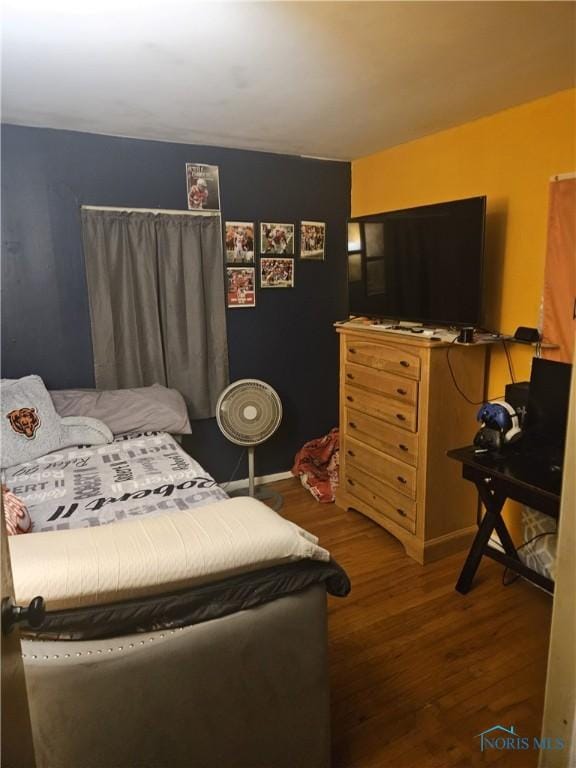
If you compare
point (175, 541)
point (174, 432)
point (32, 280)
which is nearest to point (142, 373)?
point (174, 432)

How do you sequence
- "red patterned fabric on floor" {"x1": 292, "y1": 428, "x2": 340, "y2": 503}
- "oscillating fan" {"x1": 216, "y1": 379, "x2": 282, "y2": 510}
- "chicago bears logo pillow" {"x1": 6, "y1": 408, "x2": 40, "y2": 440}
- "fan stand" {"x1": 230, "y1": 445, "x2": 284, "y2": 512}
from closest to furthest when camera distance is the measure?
"chicago bears logo pillow" {"x1": 6, "y1": 408, "x2": 40, "y2": 440} → "oscillating fan" {"x1": 216, "y1": 379, "x2": 282, "y2": 510} → "fan stand" {"x1": 230, "y1": 445, "x2": 284, "y2": 512} → "red patterned fabric on floor" {"x1": 292, "y1": 428, "x2": 340, "y2": 503}

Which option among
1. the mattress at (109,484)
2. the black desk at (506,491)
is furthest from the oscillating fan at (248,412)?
the black desk at (506,491)

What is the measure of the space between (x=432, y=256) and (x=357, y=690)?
2.16 m

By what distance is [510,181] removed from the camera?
2658mm

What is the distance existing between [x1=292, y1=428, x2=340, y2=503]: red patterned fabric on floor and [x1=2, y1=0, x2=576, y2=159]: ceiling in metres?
2.19

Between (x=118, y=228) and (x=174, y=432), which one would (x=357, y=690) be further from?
(x=118, y=228)

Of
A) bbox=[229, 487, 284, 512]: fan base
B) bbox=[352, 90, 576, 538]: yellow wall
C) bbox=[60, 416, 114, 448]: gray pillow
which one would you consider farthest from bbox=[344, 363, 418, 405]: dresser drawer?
bbox=[60, 416, 114, 448]: gray pillow

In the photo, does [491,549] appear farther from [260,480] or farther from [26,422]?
[26,422]

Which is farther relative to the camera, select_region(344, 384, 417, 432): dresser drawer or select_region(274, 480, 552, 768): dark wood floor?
select_region(344, 384, 417, 432): dresser drawer

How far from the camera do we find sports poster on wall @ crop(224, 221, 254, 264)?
11.5 ft

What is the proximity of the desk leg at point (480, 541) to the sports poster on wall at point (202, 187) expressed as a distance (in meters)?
2.48

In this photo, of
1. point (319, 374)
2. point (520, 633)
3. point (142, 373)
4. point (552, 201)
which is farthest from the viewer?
point (319, 374)

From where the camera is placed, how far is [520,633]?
223 centimetres

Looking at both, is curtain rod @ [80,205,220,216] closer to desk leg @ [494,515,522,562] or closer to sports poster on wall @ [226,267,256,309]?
sports poster on wall @ [226,267,256,309]
